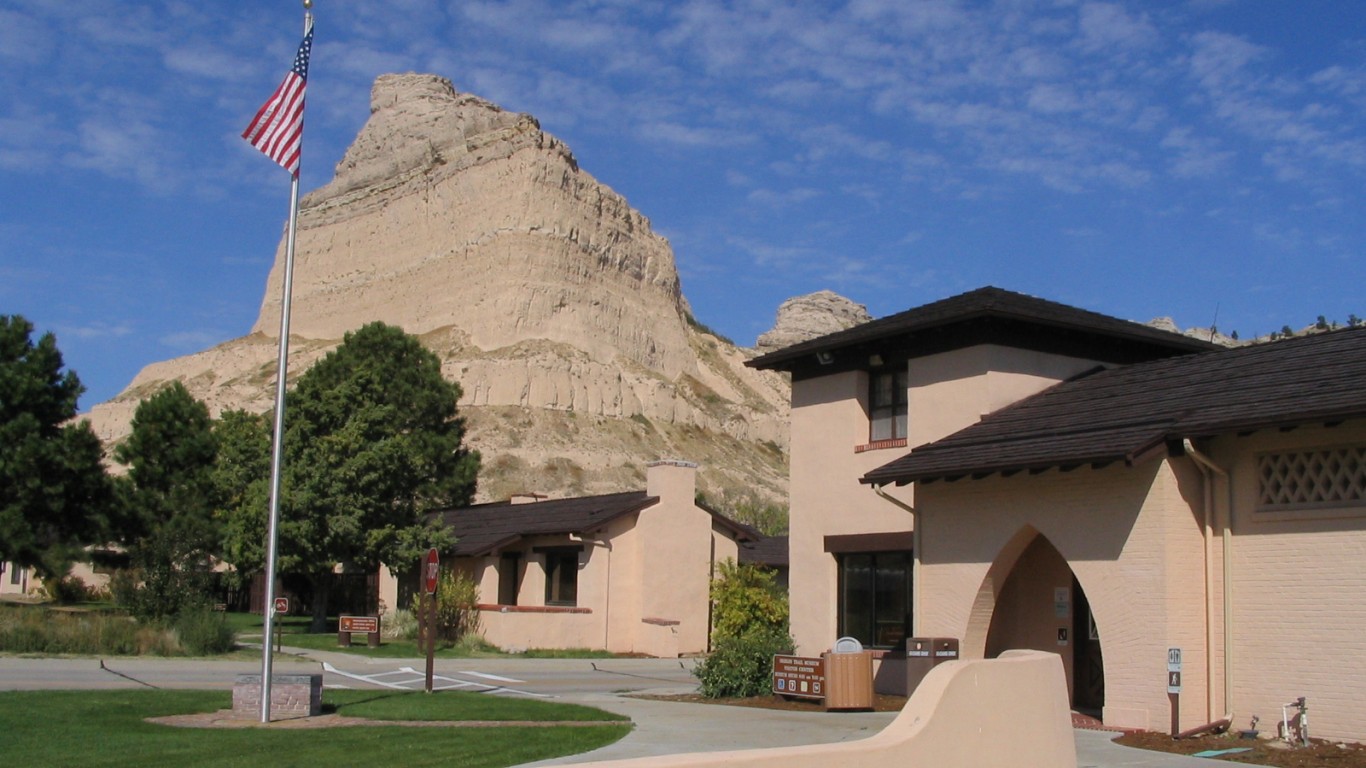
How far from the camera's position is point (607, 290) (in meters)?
121

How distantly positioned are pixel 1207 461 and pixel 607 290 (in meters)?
107

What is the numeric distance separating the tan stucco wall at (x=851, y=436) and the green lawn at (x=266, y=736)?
18.3 ft

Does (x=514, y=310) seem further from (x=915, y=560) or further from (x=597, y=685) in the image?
(x=915, y=560)

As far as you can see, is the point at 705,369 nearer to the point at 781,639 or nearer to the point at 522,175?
the point at 522,175

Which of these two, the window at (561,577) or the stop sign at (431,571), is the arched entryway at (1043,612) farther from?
the window at (561,577)

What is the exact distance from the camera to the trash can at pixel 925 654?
719 inches

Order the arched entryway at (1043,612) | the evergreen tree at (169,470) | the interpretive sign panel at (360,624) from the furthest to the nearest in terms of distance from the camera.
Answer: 1. the evergreen tree at (169,470)
2. the interpretive sign panel at (360,624)
3. the arched entryway at (1043,612)

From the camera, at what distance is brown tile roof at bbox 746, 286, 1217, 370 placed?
2011 centimetres

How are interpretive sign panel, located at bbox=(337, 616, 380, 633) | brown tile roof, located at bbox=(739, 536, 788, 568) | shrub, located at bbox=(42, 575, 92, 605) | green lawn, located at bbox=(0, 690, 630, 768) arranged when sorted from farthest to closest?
shrub, located at bbox=(42, 575, 92, 605)
brown tile roof, located at bbox=(739, 536, 788, 568)
interpretive sign panel, located at bbox=(337, 616, 380, 633)
green lawn, located at bbox=(0, 690, 630, 768)

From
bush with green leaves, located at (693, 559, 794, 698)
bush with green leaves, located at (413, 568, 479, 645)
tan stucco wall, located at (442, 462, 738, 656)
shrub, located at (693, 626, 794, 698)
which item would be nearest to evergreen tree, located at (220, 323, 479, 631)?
bush with green leaves, located at (413, 568, 479, 645)

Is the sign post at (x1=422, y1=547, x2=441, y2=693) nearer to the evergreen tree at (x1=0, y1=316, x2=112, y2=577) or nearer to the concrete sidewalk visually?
the concrete sidewalk

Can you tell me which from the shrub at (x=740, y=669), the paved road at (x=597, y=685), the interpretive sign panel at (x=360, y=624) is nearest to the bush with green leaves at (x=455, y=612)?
the interpretive sign panel at (x=360, y=624)

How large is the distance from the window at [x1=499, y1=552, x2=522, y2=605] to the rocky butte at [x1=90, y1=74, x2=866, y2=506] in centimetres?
5012

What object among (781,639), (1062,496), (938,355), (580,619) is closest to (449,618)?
(580,619)
